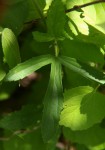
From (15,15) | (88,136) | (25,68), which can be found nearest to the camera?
(25,68)

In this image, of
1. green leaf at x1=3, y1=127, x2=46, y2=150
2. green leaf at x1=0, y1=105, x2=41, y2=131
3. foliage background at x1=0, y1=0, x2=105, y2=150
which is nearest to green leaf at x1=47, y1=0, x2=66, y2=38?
foliage background at x1=0, y1=0, x2=105, y2=150

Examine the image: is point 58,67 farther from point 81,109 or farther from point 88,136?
point 88,136

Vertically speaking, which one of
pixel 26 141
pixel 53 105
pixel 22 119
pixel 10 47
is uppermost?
pixel 10 47

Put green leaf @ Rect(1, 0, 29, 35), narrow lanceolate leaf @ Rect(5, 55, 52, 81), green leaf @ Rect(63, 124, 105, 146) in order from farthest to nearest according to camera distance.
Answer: green leaf @ Rect(63, 124, 105, 146) < green leaf @ Rect(1, 0, 29, 35) < narrow lanceolate leaf @ Rect(5, 55, 52, 81)

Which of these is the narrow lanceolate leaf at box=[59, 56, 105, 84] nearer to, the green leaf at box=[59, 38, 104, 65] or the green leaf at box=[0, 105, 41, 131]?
the green leaf at box=[59, 38, 104, 65]

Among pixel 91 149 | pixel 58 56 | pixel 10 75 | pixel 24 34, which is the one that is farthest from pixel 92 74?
pixel 24 34

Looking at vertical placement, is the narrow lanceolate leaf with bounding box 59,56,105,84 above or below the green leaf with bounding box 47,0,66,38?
below

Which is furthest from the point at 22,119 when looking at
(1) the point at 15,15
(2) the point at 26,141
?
(1) the point at 15,15
